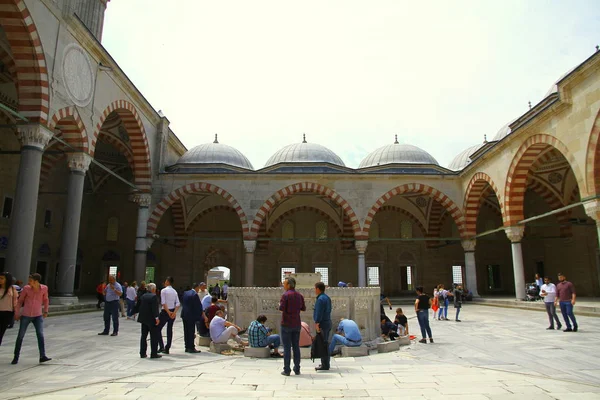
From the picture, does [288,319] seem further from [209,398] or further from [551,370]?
[551,370]

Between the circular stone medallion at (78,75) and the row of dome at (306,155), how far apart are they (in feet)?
25.2

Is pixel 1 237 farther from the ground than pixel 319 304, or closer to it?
farther from the ground

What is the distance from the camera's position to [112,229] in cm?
1911

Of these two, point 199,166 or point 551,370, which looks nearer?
point 551,370

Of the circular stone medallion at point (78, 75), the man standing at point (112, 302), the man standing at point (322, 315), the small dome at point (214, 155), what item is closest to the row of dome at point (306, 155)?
the small dome at point (214, 155)

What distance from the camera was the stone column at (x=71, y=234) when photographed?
34.0 feet

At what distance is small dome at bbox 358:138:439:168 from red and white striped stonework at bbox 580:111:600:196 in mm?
10035

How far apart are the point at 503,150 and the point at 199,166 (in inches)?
462

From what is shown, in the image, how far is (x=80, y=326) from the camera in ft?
26.7

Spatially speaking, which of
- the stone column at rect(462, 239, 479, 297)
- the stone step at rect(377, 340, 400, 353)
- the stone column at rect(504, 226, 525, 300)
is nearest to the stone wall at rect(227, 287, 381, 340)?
the stone step at rect(377, 340, 400, 353)

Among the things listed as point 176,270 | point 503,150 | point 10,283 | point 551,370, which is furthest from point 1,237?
point 503,150

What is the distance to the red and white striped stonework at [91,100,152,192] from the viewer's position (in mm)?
14172

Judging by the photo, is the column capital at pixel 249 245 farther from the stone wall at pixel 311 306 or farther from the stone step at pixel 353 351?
the stone step at pixel 353 351

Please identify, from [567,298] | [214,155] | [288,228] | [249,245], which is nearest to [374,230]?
[288,228]
